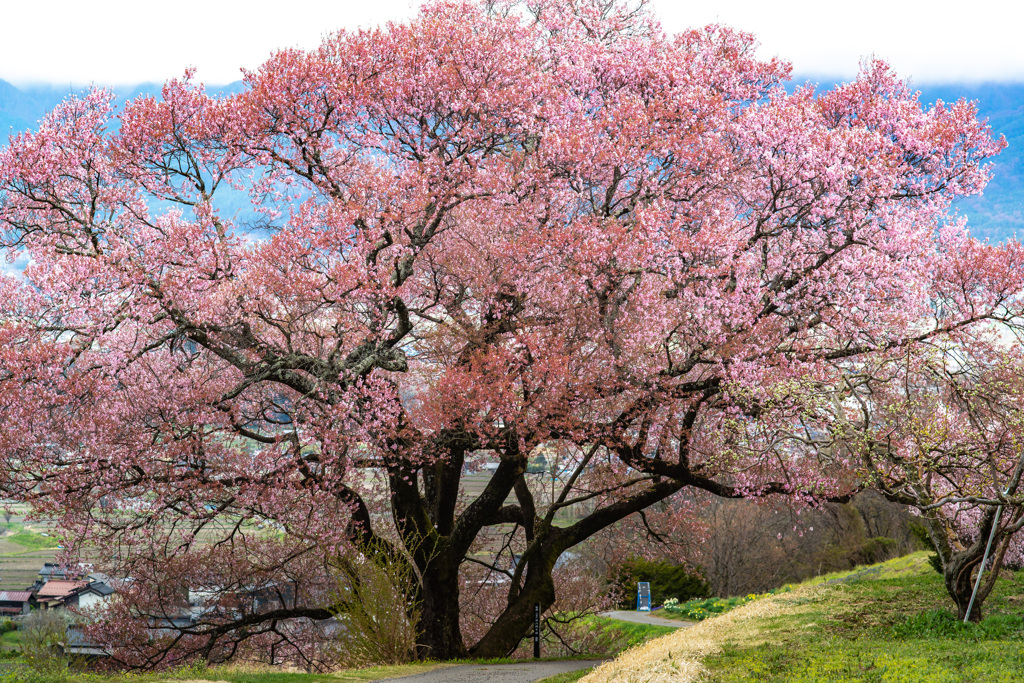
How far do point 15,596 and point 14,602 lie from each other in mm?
1010

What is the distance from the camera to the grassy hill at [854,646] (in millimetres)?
8977

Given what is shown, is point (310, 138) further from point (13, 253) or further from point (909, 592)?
point (909, 592)

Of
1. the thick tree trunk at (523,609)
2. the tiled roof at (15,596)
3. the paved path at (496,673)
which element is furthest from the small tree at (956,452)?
the tiled roof at (15,596)

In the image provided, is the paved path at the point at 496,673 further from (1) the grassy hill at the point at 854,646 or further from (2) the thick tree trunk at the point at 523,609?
(1) the grassy hill at the point at 854,646

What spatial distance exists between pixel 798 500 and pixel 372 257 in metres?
10.0

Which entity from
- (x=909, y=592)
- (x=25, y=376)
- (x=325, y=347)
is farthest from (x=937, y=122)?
(x=25, y=376)

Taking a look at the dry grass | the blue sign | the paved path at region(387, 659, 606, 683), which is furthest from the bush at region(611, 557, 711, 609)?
the paved path at region(387, 659, 606, 683)

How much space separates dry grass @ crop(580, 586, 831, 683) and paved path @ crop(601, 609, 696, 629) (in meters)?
9.17

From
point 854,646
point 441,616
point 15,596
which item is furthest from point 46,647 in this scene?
point 15,596

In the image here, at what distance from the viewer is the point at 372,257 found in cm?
1570

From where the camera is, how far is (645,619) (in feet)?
95.1

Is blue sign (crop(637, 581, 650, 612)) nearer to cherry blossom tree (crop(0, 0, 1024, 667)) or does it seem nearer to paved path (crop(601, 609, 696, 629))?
paved path (crop(601, 609, 696, 629))

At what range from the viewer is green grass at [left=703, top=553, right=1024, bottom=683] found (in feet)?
29.0

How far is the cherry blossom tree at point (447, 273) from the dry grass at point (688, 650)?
2690mm
